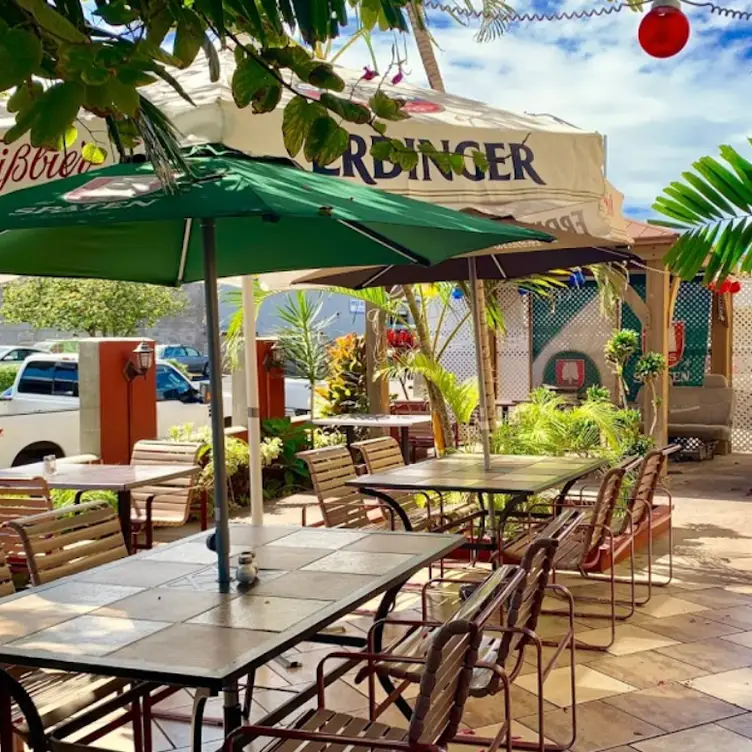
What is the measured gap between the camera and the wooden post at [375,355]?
10.1 metres

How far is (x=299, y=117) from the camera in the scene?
7.61 ft

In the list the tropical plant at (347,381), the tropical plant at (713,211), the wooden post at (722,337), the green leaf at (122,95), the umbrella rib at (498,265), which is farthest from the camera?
the wooden post at (722,337)

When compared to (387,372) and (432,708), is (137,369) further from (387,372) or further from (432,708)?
(432,708)

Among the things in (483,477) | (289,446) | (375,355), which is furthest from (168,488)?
(375,355)

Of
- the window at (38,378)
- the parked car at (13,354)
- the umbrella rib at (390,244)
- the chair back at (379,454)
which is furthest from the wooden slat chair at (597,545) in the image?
the parked car at (13,354)

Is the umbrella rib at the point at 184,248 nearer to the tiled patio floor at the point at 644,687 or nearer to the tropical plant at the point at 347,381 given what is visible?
the tiled patio floor at the point at 644,687

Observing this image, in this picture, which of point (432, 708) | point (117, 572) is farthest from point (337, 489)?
point (432, 708)

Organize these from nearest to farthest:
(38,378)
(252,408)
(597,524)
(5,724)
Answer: (5,724) → (252,408) → (597,524) → (38,378)

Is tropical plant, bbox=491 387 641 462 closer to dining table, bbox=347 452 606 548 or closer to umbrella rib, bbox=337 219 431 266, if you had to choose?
dining table, bbox=347 452 606 548

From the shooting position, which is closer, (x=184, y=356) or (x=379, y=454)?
(x=379, y=454)

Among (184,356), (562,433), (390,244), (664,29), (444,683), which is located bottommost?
(444,683)

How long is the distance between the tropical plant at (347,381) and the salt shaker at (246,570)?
8.29 metres

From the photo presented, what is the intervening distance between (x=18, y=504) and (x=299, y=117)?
378cm

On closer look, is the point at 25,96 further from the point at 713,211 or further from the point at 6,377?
the point at 6,377
